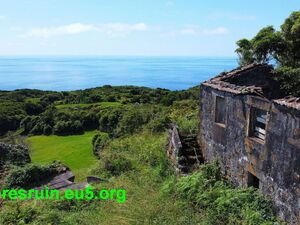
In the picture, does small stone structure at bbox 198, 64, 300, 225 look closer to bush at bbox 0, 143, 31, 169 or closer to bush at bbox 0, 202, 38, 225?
bush at bbox 0, 202, 38, 225

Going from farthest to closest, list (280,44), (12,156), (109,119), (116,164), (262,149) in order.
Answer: (109,119) → (12,156) → (280,44) → (116,164) → (262,149)

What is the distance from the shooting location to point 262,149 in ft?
31.4

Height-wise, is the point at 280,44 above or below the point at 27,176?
above

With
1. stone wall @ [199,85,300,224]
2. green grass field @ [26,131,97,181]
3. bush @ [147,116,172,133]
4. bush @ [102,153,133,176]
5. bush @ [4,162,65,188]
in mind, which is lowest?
green grass field @ [26,131,97,181]

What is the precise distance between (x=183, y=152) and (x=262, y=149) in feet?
16.3

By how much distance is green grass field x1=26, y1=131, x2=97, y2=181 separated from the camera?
111 ft

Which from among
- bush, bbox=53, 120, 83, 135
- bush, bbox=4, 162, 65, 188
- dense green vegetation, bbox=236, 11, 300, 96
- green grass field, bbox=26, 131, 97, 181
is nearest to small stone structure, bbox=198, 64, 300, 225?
dense green vegetation, bbox=236, 11, 300, 96

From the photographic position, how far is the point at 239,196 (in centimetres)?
972

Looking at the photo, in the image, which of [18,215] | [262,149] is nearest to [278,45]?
[262,149]

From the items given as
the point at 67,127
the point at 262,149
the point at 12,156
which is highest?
the point at 262,149

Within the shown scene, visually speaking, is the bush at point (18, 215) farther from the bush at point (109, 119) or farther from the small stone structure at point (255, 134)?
the bush at point (109, 119)

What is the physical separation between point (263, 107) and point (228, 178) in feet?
10.9

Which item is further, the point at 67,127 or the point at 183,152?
the point at 67,127

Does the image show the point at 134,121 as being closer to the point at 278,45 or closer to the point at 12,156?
the point at 12,156
